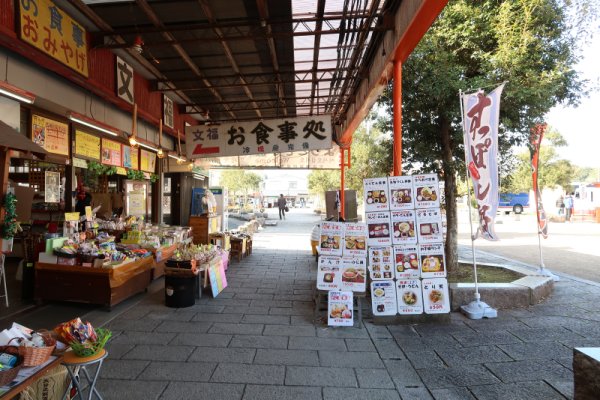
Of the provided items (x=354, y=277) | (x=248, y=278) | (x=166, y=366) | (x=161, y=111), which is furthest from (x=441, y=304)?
(x=161, y=111)

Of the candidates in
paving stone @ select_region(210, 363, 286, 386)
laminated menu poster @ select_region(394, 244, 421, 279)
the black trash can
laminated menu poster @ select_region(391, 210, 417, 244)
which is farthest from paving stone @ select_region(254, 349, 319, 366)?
the black trash can

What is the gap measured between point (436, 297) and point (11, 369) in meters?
4.76

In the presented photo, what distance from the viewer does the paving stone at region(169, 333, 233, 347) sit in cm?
436

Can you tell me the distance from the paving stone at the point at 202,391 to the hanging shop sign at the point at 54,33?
4909mm

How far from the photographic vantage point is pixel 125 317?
5285 mm

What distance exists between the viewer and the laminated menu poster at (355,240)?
5.25 metres

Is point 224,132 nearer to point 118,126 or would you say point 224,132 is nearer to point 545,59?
point 118,126

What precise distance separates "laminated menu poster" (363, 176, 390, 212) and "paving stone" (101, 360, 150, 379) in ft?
11.6

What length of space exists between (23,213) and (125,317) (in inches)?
145

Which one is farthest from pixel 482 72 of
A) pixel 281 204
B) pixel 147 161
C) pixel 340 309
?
pixel 281 204

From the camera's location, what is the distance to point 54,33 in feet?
17.5

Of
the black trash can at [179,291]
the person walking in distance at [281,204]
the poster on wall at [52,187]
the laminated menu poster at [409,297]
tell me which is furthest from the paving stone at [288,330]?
the person walking in distance at [281,204]

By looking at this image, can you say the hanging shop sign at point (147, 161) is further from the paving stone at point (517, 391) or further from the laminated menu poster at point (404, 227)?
the paving stone at point (517, 391)

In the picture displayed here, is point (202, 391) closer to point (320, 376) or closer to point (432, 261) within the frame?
point (320, 376)
